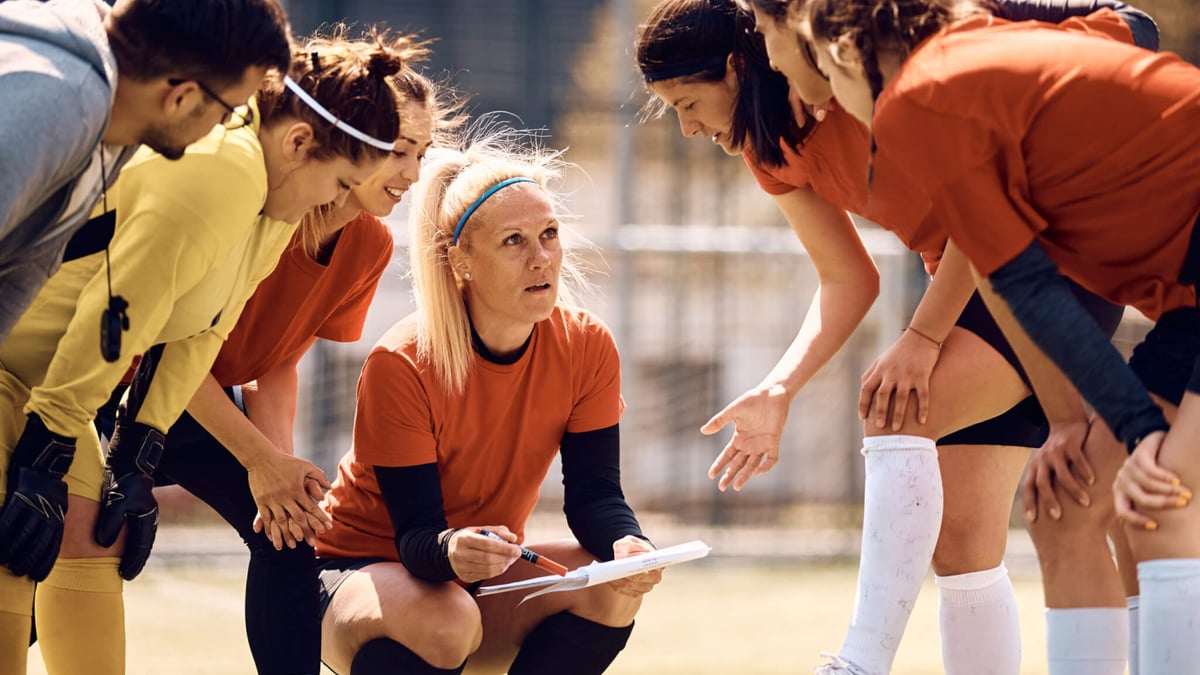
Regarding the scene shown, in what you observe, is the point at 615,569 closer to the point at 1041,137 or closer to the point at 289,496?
the point at 289,496

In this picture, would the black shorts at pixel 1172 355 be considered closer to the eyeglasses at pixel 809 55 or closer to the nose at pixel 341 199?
the eyeglasses at pixel 809 55

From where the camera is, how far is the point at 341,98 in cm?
261

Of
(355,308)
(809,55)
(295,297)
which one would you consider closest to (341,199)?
(295,297)

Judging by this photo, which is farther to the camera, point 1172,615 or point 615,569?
point 615,569

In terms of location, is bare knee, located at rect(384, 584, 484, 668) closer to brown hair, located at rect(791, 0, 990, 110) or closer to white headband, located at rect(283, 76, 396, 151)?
white headband, located at rect(283, 76, 396, 151)

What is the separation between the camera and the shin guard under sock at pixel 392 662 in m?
2.71

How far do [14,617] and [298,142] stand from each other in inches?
38.2

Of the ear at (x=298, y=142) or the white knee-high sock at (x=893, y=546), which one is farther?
the ear at (x=298, y=142)

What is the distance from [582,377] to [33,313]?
1115 millimetres

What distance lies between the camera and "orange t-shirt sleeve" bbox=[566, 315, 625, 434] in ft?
9.95

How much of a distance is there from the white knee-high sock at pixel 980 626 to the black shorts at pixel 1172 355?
22.6 inches

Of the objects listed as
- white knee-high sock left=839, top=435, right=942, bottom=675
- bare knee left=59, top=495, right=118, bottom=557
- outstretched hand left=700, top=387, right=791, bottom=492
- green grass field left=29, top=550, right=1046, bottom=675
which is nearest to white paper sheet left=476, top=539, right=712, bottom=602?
outstretched hand left=700, top=387, right=791, bottom=492

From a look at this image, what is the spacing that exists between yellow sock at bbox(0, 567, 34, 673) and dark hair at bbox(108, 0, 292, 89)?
94 centimetres

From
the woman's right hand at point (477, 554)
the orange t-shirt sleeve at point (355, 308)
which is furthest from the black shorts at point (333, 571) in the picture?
the orange t-shirt sleeve at point (355, 308)
